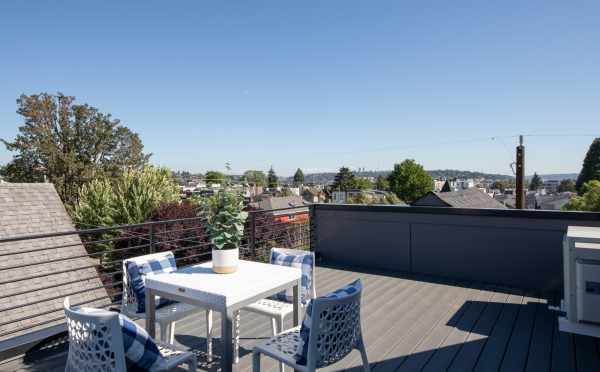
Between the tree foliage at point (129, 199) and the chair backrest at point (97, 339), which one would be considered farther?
the tree foliage at point (129, 199)

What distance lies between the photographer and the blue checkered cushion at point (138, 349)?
4.77 ft

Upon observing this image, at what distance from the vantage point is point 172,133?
82.6ft

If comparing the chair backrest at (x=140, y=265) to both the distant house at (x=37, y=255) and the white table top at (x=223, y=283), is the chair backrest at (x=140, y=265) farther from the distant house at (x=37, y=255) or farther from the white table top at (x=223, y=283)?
the distant house at (x=37, y=255)

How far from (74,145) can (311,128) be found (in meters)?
17.4

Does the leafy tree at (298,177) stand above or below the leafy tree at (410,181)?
above

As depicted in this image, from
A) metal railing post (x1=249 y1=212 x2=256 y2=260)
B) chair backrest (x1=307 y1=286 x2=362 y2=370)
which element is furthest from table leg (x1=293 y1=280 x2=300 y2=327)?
metal railing post (x1=249 y1=212 x2=256 y2=260)

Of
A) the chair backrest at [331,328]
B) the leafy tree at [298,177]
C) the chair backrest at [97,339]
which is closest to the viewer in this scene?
the chair backrest at [97,339]

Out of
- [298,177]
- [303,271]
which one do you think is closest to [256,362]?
[303,271]

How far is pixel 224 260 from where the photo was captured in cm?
229

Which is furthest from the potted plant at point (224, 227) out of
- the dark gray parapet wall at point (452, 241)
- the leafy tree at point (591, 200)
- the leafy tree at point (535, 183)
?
the leafy tree at point (535, 183)

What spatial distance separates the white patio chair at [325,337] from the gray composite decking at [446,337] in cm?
79

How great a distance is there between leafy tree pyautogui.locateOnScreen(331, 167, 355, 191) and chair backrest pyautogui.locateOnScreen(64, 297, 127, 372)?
201ft

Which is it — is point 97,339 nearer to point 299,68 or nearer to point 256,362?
point 256,362

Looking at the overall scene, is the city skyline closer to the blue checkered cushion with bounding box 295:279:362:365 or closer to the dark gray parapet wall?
the blue checkered cushion with bounding box 295:279:362:365
